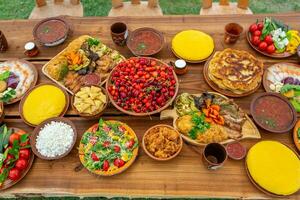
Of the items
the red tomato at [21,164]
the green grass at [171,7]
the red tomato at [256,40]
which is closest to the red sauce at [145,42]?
the red tomato at [256,40]

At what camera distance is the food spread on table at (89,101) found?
2929 millimetres

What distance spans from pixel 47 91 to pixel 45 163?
0.80 metres

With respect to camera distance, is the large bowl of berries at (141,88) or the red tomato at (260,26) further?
the red tomato at (260,26)

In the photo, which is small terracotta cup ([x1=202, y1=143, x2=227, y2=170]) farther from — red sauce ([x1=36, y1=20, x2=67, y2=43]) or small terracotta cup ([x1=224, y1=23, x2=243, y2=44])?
red sauce ([x1=36, y1=20, x2=67, y2=43])

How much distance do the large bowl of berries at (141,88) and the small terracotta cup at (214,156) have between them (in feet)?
1.95

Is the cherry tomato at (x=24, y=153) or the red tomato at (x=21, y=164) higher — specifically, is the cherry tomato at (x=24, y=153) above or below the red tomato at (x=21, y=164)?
above

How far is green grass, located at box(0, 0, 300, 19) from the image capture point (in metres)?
6.08

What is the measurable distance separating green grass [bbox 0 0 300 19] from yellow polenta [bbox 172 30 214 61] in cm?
269

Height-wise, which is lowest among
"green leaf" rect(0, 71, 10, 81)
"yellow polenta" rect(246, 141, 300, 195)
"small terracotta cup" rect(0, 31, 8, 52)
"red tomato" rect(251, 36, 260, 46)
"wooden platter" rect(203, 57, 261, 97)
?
"yellow polenta" rect(246, 141, 300, 195)

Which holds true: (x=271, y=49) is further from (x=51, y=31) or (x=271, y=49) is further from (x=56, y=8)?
(x=56, y=8)

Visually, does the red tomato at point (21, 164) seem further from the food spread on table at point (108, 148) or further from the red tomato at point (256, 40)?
the red tomato at point (256, 40)

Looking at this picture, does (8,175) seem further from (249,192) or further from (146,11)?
(146,11)

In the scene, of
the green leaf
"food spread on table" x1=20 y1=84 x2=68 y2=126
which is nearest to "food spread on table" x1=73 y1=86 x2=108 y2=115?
"food spread on table" x1=20 y1=84 x2=68 y2=126

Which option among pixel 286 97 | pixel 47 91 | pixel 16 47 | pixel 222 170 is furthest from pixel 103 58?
pixel 286 97
